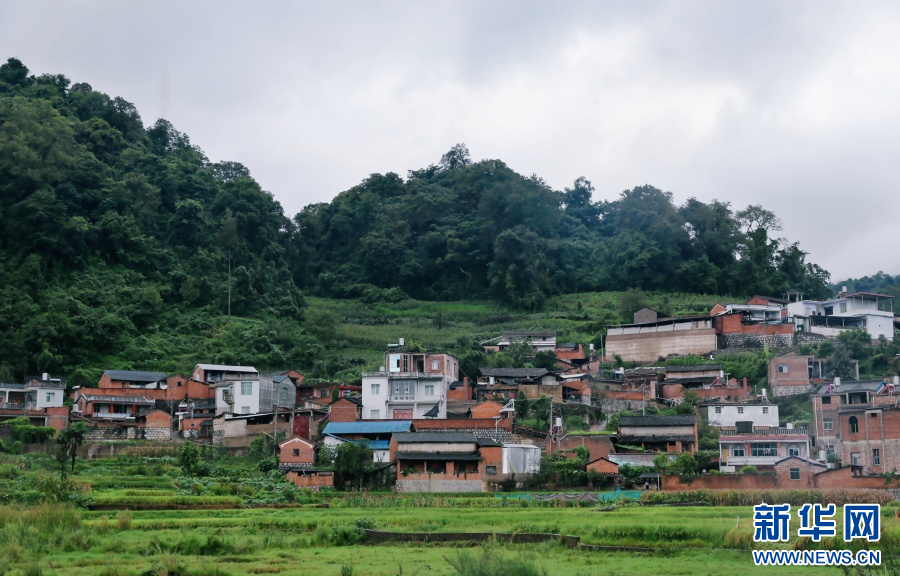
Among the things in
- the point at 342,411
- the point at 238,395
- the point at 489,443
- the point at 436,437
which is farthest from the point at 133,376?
the point at 489,443

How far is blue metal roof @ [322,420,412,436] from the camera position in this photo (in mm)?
50094

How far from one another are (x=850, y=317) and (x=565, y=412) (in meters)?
23.0

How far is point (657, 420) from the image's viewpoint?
162 feet

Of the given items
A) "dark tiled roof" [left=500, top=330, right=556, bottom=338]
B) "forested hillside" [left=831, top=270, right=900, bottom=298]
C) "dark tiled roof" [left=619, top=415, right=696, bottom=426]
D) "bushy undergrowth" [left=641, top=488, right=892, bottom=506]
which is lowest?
"bushy undergrowth" [left=641, top=488, right=892, bottom=506]

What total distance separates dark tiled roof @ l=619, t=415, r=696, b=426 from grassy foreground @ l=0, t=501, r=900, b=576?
13.3 meters

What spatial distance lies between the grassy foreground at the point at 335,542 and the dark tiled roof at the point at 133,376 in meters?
23.4

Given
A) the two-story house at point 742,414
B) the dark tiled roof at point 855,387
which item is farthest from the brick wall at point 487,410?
the dark tiled roof at point 855,387

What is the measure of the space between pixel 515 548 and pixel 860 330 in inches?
1630

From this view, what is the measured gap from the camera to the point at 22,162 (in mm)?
72750

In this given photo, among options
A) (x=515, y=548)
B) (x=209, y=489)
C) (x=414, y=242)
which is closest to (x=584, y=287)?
(x=414, y=242)

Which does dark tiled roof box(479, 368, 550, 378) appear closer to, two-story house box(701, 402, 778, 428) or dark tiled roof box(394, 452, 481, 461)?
two-story house box(701, 402, 778, 428)

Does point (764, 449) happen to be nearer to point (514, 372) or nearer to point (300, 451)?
point (514, 372)

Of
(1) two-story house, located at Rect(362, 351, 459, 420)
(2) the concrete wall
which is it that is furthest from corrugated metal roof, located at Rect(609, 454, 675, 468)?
(2) the concrete wall

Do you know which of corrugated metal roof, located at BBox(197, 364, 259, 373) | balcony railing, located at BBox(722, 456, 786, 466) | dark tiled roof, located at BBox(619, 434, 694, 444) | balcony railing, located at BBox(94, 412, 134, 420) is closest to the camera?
balcony railing, located at BBox(722, 456, 786, 466)
